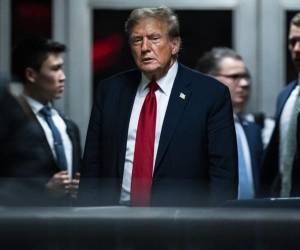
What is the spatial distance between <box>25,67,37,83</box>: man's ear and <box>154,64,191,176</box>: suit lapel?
2.40 metres

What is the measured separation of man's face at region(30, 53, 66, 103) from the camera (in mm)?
8617

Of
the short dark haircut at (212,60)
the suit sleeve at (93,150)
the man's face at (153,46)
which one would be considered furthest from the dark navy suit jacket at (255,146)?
the suit sleeve at (93,150)

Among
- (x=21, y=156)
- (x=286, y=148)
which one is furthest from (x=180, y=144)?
(x=21, y=156)

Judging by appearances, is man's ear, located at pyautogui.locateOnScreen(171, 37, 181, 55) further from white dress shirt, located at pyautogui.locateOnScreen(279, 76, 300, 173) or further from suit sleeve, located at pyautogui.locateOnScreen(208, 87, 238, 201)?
white dress shirt, located at pyautogui.locateOnScreen(279, 76, 300, 173)

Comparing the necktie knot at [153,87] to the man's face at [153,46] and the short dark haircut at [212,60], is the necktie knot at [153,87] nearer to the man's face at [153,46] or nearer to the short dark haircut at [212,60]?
the man's face at [153,46]

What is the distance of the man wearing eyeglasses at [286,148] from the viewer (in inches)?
310

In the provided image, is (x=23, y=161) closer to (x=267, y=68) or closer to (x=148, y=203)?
(x=148, y=203)

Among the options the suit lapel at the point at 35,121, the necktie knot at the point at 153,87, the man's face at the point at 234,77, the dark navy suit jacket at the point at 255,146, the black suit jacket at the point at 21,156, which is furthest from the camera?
the man's face at the point at 234,77

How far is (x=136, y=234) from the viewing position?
368cm

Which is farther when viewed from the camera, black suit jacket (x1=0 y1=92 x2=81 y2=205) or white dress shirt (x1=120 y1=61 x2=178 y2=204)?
white dress shirt (x1=120 y1=61 x2=178 y2=204)

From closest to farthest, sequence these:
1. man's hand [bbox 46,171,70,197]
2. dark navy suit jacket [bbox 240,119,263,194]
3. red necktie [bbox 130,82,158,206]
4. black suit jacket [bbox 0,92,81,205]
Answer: black suit jacket [bbox 0,92,81,205]
red necktie [bbox 130,82,158,206]
man's hand [bbox 46,171,70,197]
dark navy suit jacket [bbox 240,119,263,194]

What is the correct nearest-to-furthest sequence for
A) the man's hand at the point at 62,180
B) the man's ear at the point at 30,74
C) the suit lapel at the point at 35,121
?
the man's hand at the point at 62,180 < the suit lapel at the point at 35,121 < the man's ear at the point at 30,74

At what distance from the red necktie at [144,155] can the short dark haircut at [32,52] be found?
242 centimetres

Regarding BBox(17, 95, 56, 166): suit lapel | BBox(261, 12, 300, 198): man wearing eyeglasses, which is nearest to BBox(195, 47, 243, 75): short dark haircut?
BBox(261, 12, 300, 198): man wearing eyeglasses
